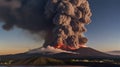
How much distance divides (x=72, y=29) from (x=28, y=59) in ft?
76.4

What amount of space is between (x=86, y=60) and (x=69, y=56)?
162 inches

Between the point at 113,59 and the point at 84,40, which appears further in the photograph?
the point at 113,59

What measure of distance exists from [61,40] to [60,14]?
681 centimetres

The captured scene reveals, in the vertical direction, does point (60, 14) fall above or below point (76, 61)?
above

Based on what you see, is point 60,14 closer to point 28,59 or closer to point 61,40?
point 61,40

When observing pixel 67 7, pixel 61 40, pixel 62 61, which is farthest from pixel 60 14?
pixel 62 61

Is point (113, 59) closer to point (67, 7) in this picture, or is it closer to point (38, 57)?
point (38, 57)

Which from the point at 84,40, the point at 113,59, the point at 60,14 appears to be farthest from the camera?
the point at 113,59

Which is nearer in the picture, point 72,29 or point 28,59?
point 72,29

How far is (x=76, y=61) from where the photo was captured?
79938 mm

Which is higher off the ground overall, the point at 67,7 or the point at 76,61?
the point at 67,7

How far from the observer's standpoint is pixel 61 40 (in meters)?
60.7

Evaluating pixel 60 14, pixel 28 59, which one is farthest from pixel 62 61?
pixel 60 14

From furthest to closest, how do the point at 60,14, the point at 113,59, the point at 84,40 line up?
the point at 113,59 < the point at 84,40 < the point at 60,14
